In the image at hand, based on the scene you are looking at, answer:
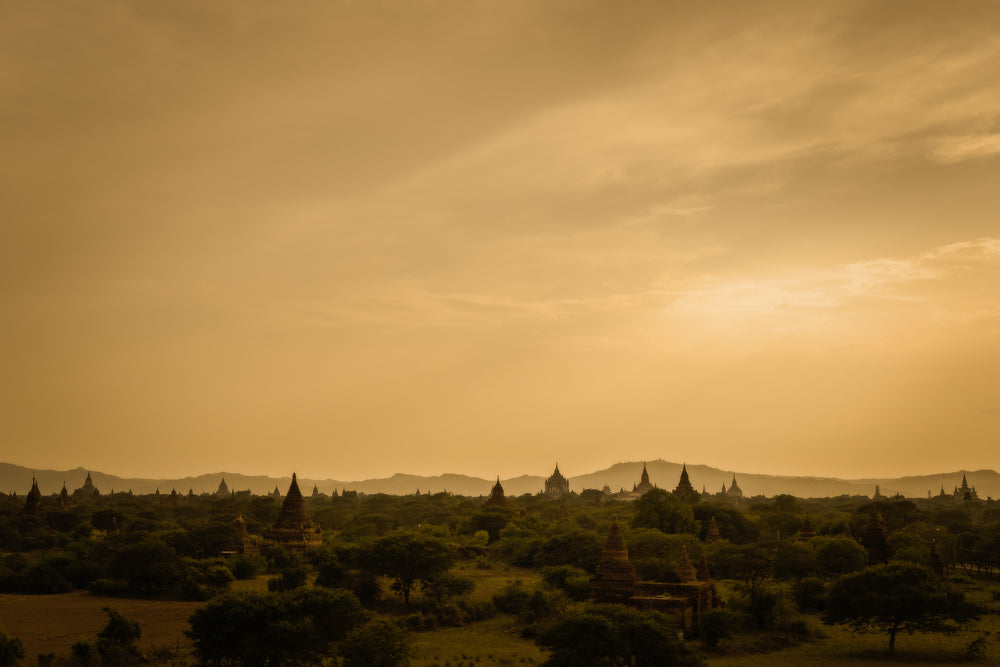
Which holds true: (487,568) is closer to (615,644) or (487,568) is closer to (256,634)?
(256,634)

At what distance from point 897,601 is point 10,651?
44.3 meters

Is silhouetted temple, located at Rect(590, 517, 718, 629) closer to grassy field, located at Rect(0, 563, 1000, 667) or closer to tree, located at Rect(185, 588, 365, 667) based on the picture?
grassy field, located at Rect(0, 563, 1000, 667)

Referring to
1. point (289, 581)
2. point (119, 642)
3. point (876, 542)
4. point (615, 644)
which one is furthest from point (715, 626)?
point (876, 542)

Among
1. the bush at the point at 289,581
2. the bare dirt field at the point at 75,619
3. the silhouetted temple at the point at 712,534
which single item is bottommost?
the bare dirt field at the point at 75,619

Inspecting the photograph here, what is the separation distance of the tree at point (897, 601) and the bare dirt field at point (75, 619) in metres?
35.5

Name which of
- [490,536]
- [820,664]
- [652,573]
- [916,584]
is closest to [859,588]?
[916,584]

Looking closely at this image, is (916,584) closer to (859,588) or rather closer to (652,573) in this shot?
(859,588)

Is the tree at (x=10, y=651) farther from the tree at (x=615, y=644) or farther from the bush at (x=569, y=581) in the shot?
the bush at (x=569, y=581)

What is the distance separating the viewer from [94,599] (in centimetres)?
6888

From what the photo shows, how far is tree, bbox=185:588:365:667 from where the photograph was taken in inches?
1710

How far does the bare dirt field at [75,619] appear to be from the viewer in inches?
2063

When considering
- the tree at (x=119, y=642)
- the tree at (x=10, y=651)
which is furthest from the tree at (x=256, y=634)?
the tree at (x=10, y=651)

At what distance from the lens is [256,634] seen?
44.0m

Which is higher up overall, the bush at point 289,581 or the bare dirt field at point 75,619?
the bush at point 289,581
